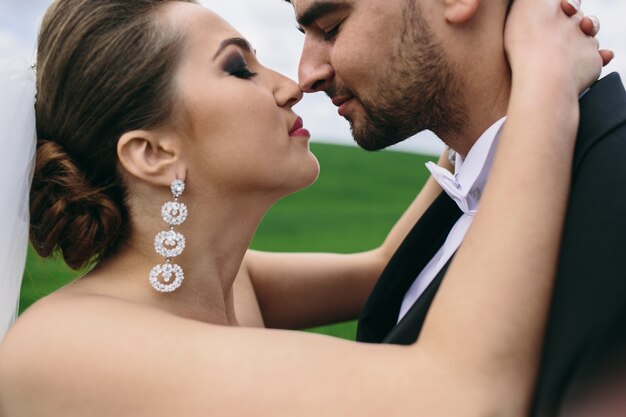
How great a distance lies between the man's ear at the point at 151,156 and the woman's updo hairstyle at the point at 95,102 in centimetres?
5

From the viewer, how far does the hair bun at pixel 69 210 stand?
8.49ft

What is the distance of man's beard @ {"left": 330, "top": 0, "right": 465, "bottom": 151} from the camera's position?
9.34ft

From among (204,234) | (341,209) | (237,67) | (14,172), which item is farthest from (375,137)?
(341,209)

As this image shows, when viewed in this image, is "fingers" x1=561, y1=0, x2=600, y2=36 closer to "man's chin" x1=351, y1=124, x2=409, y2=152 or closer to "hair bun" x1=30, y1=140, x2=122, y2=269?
"man's chin" x1=351, y1=124, x2=409, y2=152

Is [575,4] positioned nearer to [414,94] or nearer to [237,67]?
[414,94]

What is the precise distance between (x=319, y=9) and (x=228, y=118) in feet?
2.16

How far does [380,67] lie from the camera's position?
2.97 metres

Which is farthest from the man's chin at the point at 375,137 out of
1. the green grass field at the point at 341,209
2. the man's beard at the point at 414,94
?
the green grass field at the point at 341,209

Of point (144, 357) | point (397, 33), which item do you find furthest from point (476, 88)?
point (144, 357)

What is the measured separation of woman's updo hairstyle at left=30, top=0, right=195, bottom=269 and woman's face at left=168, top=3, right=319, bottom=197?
0.23ft

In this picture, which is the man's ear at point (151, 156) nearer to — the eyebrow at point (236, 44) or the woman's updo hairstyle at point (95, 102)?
the woman's updo hairstyle at point (95, 102)

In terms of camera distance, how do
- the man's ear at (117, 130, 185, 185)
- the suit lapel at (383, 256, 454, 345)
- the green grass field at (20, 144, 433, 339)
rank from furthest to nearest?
the green grass field at (20, 144, 433, 339)
the man's ear at (117, 130, 185, 185)
the suit lapel at (383, 256, 454, 345)

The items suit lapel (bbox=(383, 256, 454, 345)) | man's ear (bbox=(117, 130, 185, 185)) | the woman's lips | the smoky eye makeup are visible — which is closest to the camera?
suit lapel (bbox=(383, 256, 454, 345))

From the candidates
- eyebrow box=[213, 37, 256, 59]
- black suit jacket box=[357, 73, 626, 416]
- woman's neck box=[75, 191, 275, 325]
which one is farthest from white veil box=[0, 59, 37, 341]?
black suit jacket box=[357, 73, 626, 416]
